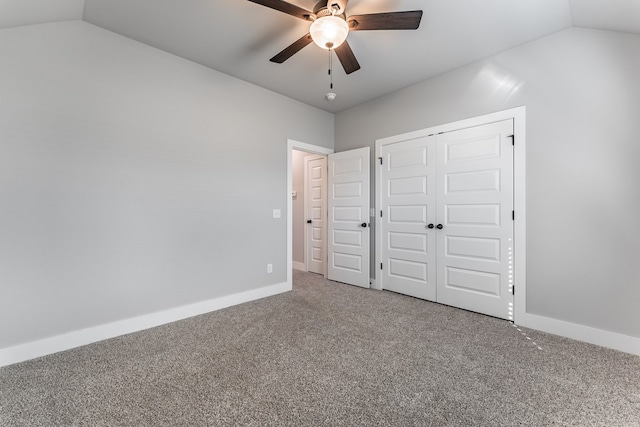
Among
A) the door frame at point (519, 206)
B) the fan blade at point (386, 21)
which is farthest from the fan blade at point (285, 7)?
the door frame at point (519, 206)

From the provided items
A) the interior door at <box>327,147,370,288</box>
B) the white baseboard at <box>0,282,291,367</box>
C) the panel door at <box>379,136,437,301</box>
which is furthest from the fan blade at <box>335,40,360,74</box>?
the white baseboard at <box>0,282,291,367</box>

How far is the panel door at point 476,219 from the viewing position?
9.12ft

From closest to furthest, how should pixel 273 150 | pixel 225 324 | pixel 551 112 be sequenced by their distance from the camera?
pixel 551 112 < pixel 225 324 < pixel 273 150

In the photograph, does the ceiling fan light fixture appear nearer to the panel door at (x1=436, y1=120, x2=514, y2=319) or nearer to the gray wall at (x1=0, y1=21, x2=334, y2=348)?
the gray wall at (x1=0, y1=21, x2=334, y2=348)

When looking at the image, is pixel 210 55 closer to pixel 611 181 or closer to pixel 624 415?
pixel 611 181

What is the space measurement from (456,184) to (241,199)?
8.77 feet

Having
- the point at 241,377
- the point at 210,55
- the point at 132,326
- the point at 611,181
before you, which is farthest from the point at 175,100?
the point at 611,181

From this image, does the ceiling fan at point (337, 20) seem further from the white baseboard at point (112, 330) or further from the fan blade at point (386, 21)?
the white baseboard at point (112, 330)

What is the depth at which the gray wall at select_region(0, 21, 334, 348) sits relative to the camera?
6.68 feet

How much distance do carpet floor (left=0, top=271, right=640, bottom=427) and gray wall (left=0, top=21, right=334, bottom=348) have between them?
0.48 m

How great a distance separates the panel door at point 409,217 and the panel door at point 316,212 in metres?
1.25

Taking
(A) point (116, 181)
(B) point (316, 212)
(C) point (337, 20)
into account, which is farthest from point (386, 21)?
(B) point (316, 212)

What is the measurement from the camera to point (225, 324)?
268 cm

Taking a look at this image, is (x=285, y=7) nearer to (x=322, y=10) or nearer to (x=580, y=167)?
(x=322, y=10)
